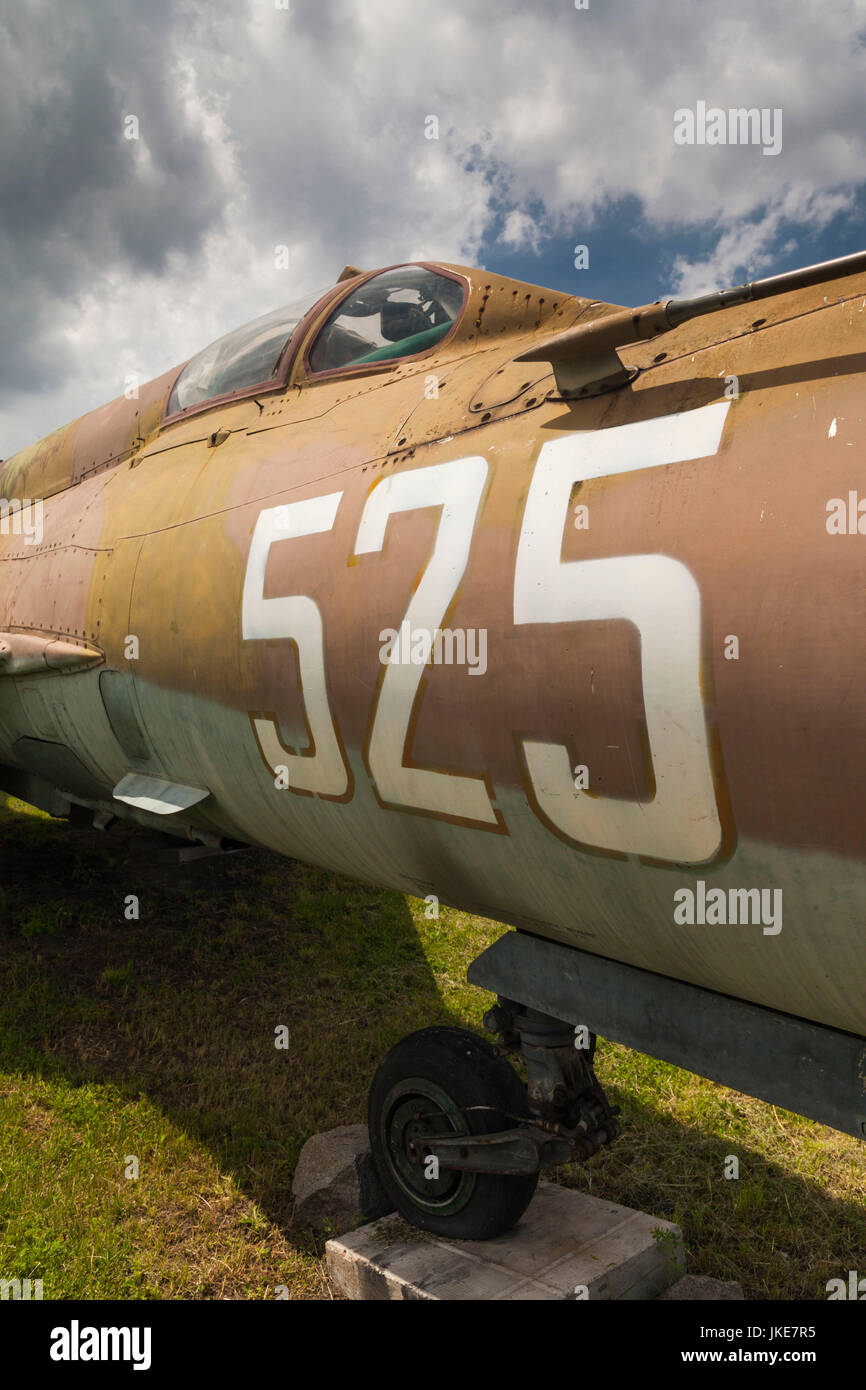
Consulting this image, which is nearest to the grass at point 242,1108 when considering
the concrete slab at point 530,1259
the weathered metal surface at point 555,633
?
the concrete slab at point 530,1259

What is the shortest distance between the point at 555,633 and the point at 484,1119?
1951 millimetres

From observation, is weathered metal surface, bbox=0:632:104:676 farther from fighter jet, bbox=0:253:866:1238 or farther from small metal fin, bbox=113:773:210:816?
small metal fin, bbox=113:773:210:816

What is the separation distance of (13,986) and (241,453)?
426cm

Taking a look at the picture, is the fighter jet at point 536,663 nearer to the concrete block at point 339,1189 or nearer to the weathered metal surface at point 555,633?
the weathered metal surface at point 555,633

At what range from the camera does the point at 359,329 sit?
13.1ft

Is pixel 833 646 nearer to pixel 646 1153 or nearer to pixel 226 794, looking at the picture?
pixel 226 794

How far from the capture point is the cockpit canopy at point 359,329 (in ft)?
12.3

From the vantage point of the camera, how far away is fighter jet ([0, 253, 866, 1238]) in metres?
1.96

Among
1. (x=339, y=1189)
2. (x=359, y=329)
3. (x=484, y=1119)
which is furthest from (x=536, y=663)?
(x=339, y=1189)

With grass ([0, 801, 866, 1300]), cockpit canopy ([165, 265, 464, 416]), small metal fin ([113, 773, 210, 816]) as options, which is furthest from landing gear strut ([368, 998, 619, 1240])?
cockpit canopy ([165, 265, 464, 416])

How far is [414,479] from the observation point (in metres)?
2.86

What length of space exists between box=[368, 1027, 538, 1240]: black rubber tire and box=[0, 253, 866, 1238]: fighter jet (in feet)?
0.05

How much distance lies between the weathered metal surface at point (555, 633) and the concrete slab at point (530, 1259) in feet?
4.81

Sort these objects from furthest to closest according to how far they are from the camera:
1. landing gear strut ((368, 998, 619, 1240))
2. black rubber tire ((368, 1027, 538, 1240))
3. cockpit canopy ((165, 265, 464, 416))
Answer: cockpit canopy ((165, 265, 464, 416))
black rubber tire ((368, 1027, 538, 1240))
landing gear strut ((368, 998, 619, 1240))
